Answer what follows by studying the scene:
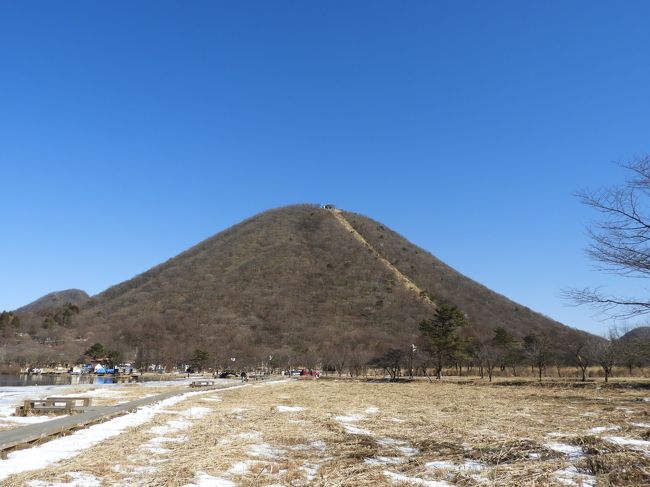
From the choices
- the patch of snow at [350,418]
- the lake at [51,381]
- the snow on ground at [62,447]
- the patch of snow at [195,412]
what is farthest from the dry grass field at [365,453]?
the lake at [51,381]

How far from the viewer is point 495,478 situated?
24.0 ft

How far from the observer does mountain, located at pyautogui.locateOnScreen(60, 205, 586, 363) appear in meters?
100

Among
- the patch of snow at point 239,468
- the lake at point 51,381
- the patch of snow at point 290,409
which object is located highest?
the patch of snow at point 239,468

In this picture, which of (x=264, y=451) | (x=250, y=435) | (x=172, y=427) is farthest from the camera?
(x=172, y=427)

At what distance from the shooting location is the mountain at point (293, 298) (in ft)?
328

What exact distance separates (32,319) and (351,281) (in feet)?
306

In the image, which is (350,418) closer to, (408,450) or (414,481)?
(408,450)

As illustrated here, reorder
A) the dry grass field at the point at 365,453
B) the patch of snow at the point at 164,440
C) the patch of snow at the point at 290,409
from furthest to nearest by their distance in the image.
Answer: the patch of snow at the point at 290,409
the patch of snow at the point at 164,440
the dry grass field at the point at 365,453

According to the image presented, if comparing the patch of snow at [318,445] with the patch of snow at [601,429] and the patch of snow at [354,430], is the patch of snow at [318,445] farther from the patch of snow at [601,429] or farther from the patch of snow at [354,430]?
the patch of snow at [601,429]

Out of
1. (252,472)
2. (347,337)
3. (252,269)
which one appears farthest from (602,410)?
(252,269)

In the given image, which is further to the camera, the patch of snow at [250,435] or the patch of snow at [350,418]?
the patch of snow at [350,418]

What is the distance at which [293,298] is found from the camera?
395ft

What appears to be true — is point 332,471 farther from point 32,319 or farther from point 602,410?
point 32,319

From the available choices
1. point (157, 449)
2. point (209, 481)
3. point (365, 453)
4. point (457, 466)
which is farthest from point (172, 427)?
point (457, 466)
